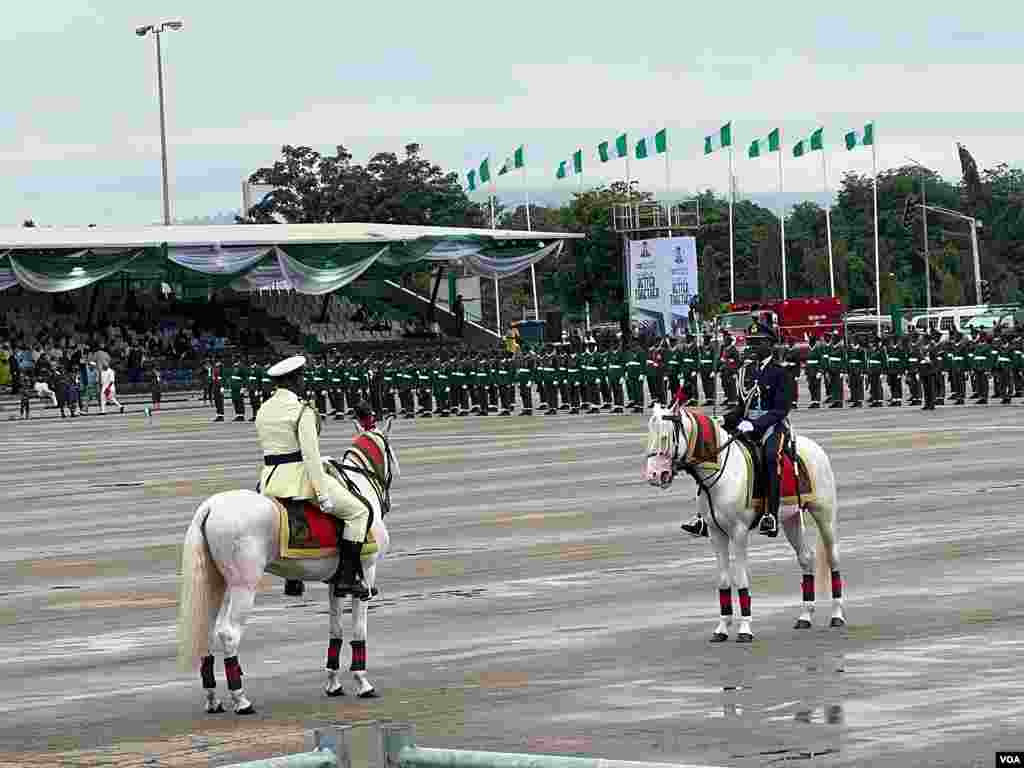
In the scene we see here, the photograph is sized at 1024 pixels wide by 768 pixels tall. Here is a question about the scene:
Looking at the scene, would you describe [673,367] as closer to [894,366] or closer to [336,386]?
[894,366]

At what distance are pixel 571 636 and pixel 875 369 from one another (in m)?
33.2

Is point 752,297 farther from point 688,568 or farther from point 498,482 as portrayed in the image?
point 688,568

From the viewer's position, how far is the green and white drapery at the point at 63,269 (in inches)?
2837

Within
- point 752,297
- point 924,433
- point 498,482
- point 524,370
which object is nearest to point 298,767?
point 498,482

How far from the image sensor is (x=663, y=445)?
48.4 ft

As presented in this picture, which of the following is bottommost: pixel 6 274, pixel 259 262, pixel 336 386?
pixel 336 386

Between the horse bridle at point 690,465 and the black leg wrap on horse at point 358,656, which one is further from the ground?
the horse bridle at point 690,465

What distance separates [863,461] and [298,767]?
2565 centimetres

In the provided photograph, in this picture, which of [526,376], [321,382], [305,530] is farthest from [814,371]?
[305,530]

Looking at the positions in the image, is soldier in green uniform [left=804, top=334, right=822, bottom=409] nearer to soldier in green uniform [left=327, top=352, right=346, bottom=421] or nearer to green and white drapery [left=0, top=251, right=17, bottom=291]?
soldier in green uniform [left=327, top=352, right=346, bottom=421]

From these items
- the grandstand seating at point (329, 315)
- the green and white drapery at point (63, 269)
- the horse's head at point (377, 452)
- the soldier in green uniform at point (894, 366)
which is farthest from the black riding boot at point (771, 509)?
the grandstand seating at point (329, 315)

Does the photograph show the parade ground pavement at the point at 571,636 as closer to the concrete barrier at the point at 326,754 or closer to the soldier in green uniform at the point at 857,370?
the concrete barrier at the point at 326,754

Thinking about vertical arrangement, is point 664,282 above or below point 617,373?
above

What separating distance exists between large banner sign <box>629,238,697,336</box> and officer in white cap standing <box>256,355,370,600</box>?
67.8 meters
